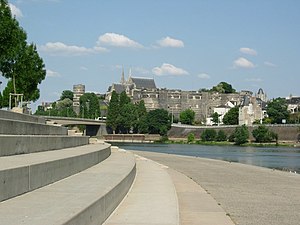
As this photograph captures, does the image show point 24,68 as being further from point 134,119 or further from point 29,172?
point 134,119

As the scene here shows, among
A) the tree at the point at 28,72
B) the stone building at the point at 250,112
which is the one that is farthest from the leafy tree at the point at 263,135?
the tree at the point at 28,72

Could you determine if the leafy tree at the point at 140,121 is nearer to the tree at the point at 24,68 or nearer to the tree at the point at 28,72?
the tree at the point at 24,68

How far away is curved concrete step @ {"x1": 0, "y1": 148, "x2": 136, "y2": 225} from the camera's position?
650 centimetres

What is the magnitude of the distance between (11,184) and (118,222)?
246 centimetres

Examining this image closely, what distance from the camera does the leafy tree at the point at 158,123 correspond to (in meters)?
164

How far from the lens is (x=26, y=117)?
60.9 feet

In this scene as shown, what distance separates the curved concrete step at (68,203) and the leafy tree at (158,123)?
15174 centimetres

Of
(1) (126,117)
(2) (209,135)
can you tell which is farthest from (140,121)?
(2) (209,135)

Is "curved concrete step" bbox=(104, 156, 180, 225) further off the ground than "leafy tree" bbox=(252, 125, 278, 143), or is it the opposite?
"leafy tree" bbox=(252, 125, 278, 143)

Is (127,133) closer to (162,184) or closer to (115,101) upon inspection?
(115,101)

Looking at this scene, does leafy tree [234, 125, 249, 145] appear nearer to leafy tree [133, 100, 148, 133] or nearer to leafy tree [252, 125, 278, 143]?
leafy tree [252, 125, 278, 143]

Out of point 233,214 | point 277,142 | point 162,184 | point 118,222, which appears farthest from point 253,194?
point 277,142

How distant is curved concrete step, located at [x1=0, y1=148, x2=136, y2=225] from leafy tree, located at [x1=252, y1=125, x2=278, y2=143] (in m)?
117

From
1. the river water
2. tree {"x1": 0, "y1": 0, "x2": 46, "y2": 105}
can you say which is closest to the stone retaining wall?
the river water
